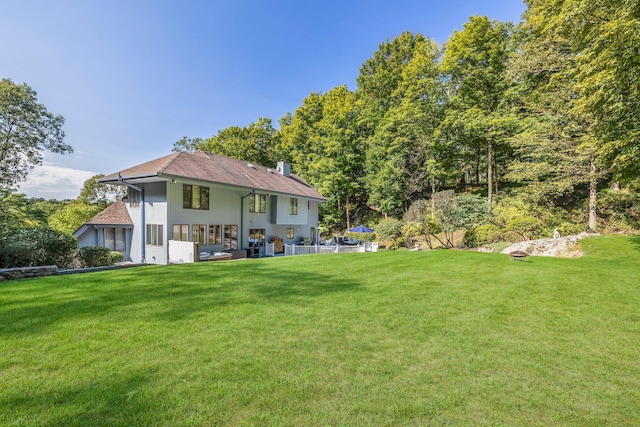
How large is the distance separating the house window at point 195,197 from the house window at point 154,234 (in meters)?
1.66

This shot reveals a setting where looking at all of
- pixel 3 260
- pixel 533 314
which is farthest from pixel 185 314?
pixel 3 260

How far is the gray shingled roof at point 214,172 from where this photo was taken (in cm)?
1392

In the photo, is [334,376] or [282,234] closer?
[334,376]

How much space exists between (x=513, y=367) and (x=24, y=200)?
21433 mm

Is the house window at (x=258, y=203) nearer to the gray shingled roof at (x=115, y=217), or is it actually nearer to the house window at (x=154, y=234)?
the house window at (x=154, y=234)

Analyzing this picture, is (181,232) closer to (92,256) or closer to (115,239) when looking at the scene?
(92,256)

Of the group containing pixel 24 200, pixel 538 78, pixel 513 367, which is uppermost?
pixel 538 78

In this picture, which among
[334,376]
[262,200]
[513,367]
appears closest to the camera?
[334,376]

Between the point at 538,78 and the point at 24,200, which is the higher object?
the point at 538,78

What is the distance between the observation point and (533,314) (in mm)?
4844

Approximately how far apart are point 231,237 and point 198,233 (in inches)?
84.4

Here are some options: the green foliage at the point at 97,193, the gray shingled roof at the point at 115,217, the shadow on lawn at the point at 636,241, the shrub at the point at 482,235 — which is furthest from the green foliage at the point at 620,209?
the green foliage at the point at 97,193

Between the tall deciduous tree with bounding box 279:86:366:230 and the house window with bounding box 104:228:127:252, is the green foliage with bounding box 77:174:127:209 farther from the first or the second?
the tall deciduous tree with bounding box 279:86:366:230

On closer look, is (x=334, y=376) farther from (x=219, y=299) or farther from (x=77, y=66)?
(x=77, y=66)
